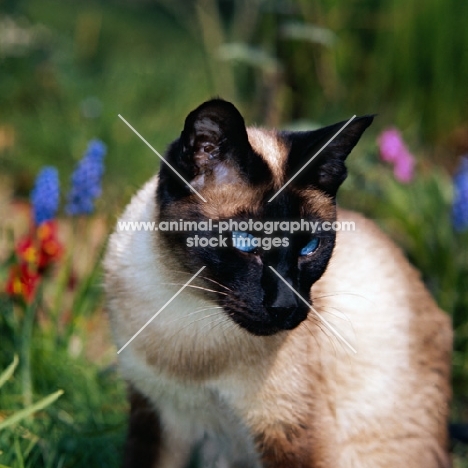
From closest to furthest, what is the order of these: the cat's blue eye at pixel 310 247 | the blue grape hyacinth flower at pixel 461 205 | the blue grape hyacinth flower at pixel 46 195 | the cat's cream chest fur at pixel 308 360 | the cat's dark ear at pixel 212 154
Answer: the cat's dark ear at pixel 212 154 < the cat's blue eye at pixel 310 247 < the cat's cream chest fur at pixel 308 360 < the blue grape hyacinth flower at pixel 46 195 < the blue grape hyacinth flower at pixel 461 205

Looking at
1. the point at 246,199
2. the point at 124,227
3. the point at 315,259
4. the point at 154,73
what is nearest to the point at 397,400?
the point at 315,259

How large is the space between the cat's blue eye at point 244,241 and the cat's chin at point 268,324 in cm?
19

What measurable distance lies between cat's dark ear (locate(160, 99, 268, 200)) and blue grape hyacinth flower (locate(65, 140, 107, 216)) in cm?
92

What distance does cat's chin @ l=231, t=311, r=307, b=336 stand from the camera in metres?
1.99

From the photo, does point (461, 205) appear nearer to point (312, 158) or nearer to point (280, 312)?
point (312, 158)

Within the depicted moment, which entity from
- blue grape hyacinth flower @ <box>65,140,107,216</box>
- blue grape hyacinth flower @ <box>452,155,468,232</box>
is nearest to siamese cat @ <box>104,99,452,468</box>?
blue grape hyacinth flower @ <box>65,140,107,216</box>

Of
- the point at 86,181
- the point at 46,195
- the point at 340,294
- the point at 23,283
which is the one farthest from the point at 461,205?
the point at 23,283

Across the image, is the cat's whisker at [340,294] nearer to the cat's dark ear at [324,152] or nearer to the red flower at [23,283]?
the cat's dark ear at [324,152]

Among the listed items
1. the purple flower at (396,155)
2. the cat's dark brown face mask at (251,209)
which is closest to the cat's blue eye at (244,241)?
the cat's dark brown face mask at (251,209)

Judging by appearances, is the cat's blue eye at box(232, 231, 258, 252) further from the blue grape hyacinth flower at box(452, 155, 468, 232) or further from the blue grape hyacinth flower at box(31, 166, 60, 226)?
the blue grape hyacinth flower at box(452, 155, 468, 232)

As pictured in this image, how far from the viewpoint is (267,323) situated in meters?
2.00

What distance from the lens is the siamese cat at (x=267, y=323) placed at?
2.02 meters

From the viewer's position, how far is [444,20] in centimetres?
530

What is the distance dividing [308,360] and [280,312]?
0.35m
